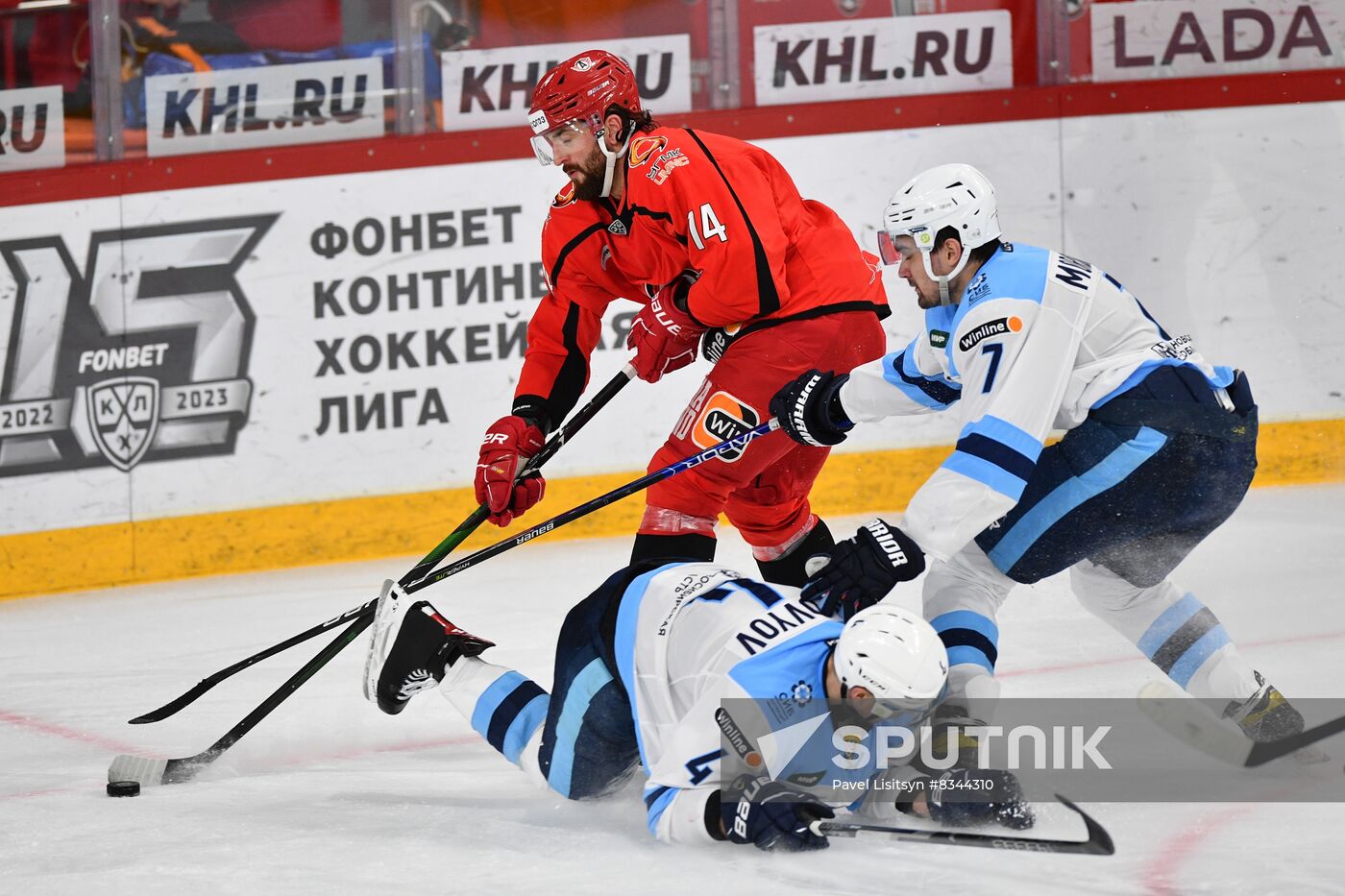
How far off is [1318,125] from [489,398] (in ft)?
9.82

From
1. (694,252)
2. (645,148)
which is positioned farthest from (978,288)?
(645,148)

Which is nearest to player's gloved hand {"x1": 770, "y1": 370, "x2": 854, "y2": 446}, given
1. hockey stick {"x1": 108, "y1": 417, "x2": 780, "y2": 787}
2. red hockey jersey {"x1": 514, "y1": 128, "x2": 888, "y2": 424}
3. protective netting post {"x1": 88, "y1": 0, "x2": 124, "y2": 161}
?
hockey stick {"x1": 108, "y1": 417, "x2": 780, "y2": 787}

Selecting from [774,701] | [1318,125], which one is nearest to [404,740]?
[774,701]

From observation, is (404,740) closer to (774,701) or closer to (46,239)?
(774,701)

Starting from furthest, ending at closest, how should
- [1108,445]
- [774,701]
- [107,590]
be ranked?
1. [107,590]
2. [1108,445]
3. [774,701]

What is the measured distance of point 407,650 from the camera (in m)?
2.93

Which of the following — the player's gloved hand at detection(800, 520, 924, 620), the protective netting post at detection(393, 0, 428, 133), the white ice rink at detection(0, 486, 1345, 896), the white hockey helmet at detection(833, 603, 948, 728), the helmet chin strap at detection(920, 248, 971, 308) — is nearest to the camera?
the white hockey helmet at detection(833, 603, 948, 728)

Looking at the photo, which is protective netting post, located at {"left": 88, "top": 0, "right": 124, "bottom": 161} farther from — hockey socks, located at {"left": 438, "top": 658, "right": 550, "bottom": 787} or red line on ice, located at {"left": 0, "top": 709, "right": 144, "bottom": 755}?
hockey socks, located at {"left": 438, "top": 658, "right": 550, "bottom": 787}

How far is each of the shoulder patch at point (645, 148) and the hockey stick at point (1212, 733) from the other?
1.49m

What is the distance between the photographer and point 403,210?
5.37 metres

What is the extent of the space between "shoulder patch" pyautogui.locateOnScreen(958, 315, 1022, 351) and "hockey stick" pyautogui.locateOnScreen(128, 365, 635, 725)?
1.22 m

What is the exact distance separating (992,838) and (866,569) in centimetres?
45

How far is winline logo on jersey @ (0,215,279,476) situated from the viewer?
5137 mm

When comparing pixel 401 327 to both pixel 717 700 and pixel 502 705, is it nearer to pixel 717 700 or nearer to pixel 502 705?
pixel 502 705
